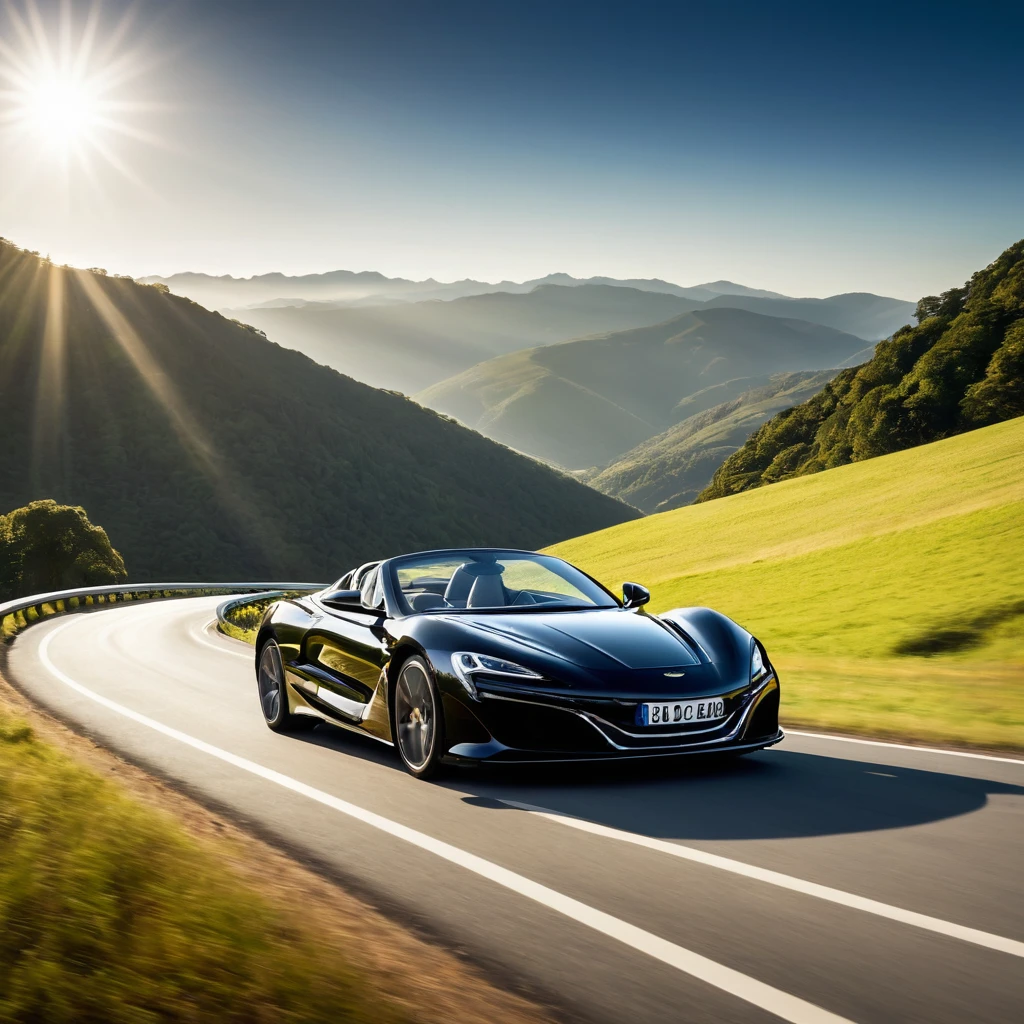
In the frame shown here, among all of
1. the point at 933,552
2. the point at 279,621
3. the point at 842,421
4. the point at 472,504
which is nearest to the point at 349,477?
the point at 472,504

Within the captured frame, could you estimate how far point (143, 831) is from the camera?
481 cm

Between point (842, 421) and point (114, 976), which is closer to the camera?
point (114, 976)

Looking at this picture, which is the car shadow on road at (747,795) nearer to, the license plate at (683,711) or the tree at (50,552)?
the license plate at (683,711)

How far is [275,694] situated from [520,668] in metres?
3.38

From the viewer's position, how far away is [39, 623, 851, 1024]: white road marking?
129 inches

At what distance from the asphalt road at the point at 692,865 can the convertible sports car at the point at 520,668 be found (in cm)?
30

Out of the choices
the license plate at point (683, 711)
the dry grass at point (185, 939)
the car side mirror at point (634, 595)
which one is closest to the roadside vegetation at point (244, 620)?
the car side mirror at point (634, 595)

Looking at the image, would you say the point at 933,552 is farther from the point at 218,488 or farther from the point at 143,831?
the point at 218,488

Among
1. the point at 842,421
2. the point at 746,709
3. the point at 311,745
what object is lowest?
the point at 311,745

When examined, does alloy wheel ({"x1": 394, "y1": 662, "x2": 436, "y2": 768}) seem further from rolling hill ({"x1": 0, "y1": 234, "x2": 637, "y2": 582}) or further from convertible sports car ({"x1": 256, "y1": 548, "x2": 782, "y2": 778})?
rolling hill ({"x1": 0, "y1": 234, "x2": 637, "y2": 582})

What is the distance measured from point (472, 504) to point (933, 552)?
334 feet

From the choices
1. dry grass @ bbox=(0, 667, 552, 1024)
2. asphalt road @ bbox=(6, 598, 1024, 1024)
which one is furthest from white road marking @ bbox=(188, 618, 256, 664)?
dry grass @ bbox=(0, 667, 552, 1024)

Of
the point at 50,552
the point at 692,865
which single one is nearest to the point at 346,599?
the point at 692,865

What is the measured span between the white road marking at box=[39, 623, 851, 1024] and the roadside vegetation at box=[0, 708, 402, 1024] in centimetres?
99
